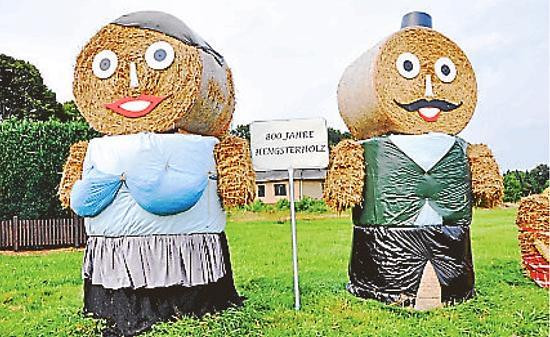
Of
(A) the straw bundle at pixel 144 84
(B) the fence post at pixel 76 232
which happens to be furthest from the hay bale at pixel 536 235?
(B) the fence post at pixel 76 232

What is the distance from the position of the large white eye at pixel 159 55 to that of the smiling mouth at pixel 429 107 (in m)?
2.55

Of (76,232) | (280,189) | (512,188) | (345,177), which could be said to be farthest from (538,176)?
(345,177)

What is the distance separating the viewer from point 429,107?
7234 millimetres

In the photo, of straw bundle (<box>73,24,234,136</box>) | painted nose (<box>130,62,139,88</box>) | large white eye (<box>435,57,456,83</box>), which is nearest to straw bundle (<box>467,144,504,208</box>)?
large white eye (<box>435,57,456,83</box>)

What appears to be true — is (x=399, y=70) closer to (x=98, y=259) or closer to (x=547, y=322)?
(x=547, y=322)

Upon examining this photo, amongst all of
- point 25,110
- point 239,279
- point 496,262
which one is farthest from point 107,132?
point 25,110

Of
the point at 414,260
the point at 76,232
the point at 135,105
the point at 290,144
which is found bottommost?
the point at 414,260

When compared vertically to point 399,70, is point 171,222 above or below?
below

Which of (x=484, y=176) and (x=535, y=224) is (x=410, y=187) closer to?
(x=484, y=176)

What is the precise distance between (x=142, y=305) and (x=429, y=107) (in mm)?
3629

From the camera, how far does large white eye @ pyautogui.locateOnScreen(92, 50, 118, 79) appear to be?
6273mm

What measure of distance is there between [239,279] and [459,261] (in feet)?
10.6

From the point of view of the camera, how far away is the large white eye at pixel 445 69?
729 centimetres

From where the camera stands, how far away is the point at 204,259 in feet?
20.7
